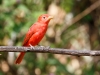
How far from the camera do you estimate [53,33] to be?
6.73 meters

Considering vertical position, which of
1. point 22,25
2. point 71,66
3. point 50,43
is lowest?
point 71,66

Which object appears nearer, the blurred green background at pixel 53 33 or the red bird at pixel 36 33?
the red bird at pixel 36 33

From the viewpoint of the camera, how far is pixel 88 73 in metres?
5.96

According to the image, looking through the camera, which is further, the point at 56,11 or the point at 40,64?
the point at 56,11

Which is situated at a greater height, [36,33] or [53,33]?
[36,33]

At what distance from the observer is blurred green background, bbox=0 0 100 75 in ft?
17.3

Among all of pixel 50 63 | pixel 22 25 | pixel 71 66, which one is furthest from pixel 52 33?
pixel 22 25

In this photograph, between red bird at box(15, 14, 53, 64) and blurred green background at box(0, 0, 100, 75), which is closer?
red bird at box(15, 14, 53, 64)

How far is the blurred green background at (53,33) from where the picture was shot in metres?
5.27

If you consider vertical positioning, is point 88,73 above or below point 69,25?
below

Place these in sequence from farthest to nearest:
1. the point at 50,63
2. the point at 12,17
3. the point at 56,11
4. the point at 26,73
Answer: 1. the point at 56,11
2. the point at 26,73
3. the point at 50,63
4. the point at 12,17

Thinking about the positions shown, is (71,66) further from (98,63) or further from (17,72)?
(17,72)

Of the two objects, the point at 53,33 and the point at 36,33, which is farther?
the point at 53,33

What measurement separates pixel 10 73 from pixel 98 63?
1.65 meters
